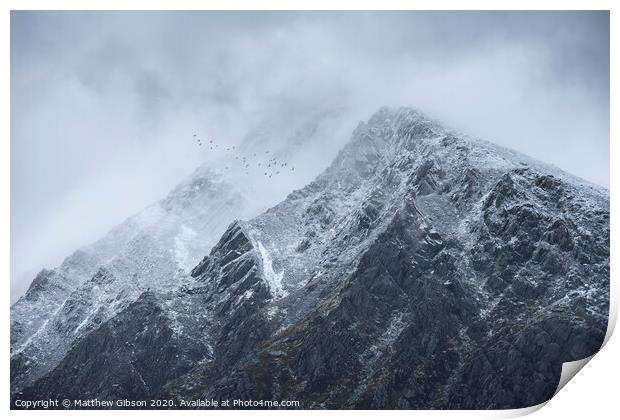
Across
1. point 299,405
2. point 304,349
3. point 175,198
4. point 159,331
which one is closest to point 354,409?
point 299,405

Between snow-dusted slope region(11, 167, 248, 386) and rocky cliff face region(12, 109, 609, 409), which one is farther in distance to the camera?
snow-dusted slope region(11, 167, 248, 386)

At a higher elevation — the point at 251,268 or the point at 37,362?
the point at 251,268

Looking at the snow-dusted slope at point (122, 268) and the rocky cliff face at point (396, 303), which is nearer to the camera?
the rocky cliff face at point (396, 303)

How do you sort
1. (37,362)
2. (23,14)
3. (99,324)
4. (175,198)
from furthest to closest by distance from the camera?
(175,198)
(99,324)
(37,362)
(23,14)

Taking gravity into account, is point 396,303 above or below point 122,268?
below

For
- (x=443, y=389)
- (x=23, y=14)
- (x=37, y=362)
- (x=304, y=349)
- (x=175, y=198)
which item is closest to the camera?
(x=23, y=14)

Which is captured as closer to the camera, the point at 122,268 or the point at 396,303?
the point at 396,303

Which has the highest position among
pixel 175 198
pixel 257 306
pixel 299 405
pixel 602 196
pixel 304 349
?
pixel 175 198

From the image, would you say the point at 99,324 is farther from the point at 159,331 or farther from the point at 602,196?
the point at 602,196
